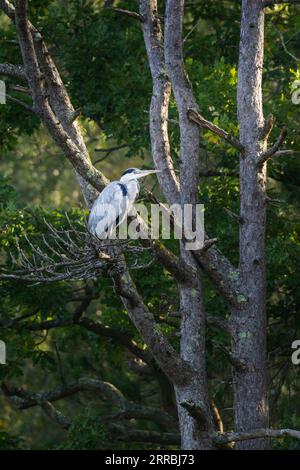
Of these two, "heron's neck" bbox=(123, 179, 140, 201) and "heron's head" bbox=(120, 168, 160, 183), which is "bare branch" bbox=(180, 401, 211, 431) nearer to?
"heron's neck" bbox=(123, 179, 140, 201)

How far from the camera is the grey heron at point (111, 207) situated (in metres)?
11.7

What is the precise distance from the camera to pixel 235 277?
13156 millimetres

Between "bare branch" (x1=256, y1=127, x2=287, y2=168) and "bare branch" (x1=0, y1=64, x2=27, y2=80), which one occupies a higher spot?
"bare branch" (x1=0, y1=64, x2=27, y2=80)

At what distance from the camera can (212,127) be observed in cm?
1221

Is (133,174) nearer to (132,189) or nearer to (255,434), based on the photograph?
(132,189)

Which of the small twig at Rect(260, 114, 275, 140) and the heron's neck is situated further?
the small twig at Rect(260, 114, 275, 140)

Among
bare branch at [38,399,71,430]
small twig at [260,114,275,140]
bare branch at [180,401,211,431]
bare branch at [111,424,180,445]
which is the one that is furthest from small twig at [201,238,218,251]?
bare branch at [38,399,71,430]

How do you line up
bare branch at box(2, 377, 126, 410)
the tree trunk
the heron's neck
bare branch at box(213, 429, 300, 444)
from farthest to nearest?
bare branch at box(2, 377, 126, 410), the tree trunk, the heron's neck, bare branch at box(213, 429, 300, 444)

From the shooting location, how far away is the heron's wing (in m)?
11.7

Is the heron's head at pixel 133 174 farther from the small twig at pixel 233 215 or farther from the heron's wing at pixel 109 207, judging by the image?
the small twig at pixel 233 215

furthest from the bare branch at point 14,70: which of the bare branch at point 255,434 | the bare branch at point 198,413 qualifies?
the bare branch at point 255,434

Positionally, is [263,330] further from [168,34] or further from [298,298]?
[168,34]

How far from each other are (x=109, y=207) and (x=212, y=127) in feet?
4.94

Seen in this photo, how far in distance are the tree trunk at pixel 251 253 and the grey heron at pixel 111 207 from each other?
1.71 metres
